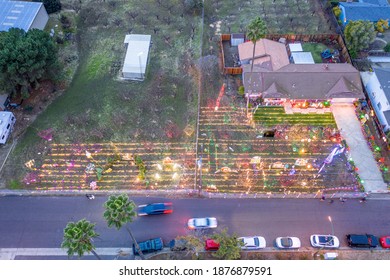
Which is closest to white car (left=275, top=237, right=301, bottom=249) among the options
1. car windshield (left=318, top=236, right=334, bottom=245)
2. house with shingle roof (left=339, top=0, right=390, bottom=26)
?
car windshield (left=318, top=236, right=334, bottom=245)

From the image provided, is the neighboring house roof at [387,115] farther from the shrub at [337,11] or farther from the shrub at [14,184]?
the shrub at [14,184]

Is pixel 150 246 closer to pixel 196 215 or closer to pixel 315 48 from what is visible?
pixel 196 215

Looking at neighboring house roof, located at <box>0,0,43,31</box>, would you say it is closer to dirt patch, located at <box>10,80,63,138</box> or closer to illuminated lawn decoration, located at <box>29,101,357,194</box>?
dirt patch, located at <box>10,80,63,138</box>

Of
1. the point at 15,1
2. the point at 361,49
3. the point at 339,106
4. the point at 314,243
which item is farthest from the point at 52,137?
the point at 361,49

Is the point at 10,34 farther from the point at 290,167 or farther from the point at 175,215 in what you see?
the point at 290,167

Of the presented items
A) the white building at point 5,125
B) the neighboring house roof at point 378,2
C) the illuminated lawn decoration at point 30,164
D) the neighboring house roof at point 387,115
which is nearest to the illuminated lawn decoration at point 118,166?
the illuminated lawn decoration at point 30,164

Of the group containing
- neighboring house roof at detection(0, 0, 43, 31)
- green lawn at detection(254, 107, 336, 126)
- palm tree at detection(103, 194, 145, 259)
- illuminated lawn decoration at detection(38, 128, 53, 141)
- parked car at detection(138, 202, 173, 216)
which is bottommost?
palm tree at detection(103, 194, 145, 259)

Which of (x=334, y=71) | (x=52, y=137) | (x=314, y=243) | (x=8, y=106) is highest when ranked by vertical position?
(x=334, y=71)

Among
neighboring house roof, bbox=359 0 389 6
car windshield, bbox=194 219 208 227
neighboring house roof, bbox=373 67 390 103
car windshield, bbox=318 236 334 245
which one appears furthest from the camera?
neighboring house roof, bbox=359 0 389 6
